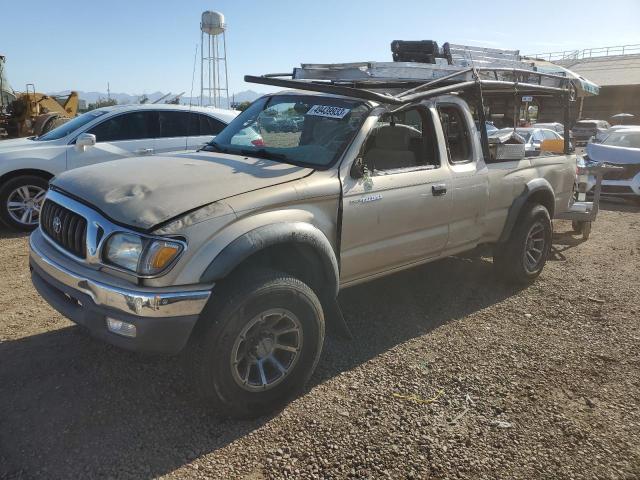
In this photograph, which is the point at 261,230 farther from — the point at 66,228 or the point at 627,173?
the point at 627,173

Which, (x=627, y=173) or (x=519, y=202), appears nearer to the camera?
(x=519, y=202)

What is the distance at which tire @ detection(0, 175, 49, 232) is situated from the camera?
22.2ft

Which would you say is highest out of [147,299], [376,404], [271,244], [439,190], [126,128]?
[126,128]

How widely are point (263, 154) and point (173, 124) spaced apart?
14.6 feet

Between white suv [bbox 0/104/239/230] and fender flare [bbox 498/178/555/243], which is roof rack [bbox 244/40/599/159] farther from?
white suv [bbox 0/104/239/230]

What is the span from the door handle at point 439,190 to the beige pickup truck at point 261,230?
2cm

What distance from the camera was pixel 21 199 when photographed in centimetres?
690

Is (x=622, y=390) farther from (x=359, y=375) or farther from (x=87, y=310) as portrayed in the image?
(x=87, y=310)

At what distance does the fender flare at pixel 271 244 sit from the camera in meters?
2.73

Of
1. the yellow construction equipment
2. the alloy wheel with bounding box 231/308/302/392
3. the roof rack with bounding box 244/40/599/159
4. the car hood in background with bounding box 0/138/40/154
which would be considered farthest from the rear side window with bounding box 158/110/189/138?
the yellow construction equipment

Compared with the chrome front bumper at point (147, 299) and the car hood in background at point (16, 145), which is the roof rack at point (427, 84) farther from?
the car hood in background at point (16, 145)

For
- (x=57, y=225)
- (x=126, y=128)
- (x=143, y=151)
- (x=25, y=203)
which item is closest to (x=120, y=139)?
(x=126, y=128)

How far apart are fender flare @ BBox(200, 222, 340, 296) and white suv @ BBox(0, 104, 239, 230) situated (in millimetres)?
4342

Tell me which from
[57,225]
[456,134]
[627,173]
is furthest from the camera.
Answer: [627,173]
